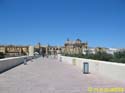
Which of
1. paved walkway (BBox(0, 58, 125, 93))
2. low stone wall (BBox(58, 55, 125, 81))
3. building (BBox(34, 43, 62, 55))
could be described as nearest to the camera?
paved walkway (BBox(0, 58, 125, 93))

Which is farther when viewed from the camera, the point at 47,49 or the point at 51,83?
→ the point at 47,49

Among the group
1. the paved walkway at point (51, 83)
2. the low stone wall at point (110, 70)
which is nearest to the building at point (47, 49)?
the low stone wall at point (110, 70)

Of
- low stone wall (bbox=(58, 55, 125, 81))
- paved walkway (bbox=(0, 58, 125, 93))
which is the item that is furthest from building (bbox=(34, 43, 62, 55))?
paved walkway (bbox=(0, 58, 125, 93))

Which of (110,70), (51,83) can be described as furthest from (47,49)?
(51,83)

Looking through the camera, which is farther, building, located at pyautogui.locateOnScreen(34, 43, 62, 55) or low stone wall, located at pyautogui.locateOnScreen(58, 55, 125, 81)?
building, located at pyautogui.locateOnScreen(34, 43, 62, 55)

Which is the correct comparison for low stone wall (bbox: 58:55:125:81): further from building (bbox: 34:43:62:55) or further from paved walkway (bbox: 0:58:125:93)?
building (bbox: 34:43:62:55)

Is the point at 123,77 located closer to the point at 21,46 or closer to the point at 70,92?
the point at 70,92

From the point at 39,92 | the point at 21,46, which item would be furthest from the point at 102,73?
the point at 21,46

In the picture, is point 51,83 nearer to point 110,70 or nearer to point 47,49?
point 110,70

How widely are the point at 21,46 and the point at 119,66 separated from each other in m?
156

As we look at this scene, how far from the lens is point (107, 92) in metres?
10.6

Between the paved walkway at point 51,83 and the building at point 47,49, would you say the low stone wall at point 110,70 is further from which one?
the building at point 47,49

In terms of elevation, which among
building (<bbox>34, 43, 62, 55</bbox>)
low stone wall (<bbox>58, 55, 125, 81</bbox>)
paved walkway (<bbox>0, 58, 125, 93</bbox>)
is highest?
building (<bbox>34, 43, 62, 55</bbox>)

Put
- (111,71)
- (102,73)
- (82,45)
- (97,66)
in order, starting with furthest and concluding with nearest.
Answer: (82,45), (97,66), (102,73), (111,71)
